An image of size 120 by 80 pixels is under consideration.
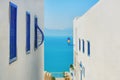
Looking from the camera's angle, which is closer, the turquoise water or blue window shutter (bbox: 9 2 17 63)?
blue window shutter (bbox: 9 2 17 63)

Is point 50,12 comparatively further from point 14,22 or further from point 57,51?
point 14,22

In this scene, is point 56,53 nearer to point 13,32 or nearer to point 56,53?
point 56,53

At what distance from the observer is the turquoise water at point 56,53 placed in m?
16.5

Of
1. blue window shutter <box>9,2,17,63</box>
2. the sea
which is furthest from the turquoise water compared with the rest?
blue window shutter <box>9,2,17,63</box>

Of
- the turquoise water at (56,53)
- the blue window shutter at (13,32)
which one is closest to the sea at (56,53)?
the turquoise water at (56,53)

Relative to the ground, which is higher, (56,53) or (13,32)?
(13,32)

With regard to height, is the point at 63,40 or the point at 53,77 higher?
the point at 63,40

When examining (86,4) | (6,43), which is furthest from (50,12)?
(6,43)

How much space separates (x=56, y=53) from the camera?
16641 mm

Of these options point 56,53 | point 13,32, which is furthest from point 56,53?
point 13,32

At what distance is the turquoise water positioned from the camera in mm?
16547

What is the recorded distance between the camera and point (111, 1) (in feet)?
14.2

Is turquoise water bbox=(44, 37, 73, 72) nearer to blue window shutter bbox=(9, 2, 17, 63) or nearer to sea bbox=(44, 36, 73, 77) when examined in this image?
sea bbox=(44, 36, 73, 77)

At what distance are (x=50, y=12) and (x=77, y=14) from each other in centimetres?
186
